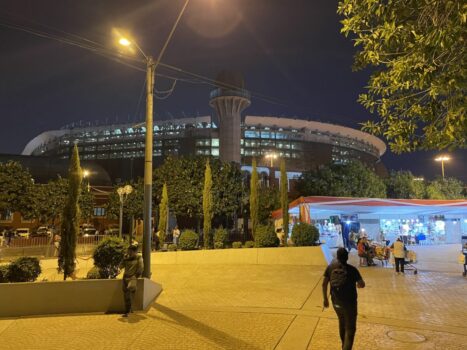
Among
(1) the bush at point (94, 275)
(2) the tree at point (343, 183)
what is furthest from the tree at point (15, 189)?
(2) the tree at point (343, 183)

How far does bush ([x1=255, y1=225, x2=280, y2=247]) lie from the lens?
749 inches

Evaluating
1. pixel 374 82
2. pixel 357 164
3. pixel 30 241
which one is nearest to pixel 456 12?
pixel 374 82

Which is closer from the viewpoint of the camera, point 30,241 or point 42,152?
point 30,241

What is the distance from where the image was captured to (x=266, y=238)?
62.4 ft

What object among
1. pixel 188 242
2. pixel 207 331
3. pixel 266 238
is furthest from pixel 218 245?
pixel 207 331

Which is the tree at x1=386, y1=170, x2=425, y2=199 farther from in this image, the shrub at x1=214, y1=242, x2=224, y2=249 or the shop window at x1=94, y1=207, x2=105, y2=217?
the shrub at x1=214, y1=242, x2=224, y2=249

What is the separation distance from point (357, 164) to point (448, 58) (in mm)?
48881

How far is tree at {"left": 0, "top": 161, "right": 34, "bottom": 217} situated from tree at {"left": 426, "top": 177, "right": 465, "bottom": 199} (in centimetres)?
5164

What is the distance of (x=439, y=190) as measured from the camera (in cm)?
6000

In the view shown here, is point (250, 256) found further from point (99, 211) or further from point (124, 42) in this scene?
point (99, 211)

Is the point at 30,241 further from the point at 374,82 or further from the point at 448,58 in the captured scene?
the point at 448,58

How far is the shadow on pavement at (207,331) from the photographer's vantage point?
6.84 meters

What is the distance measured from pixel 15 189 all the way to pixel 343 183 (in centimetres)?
3593

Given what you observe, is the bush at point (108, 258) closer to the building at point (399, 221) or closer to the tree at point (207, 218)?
the tree at point (207, 218)
